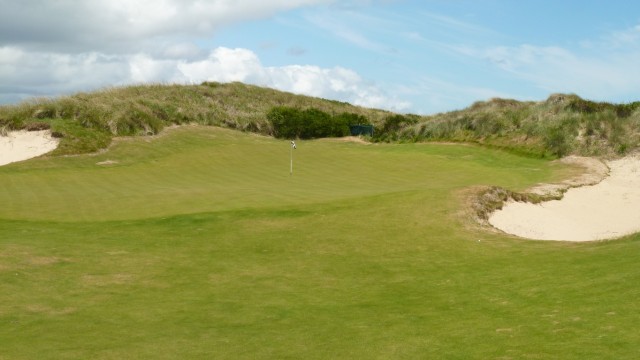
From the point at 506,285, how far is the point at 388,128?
170 feet

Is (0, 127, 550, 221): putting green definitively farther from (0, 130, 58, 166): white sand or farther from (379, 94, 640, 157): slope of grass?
(379, 94, 640, 157): slope of grass

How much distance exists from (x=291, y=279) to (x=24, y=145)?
31548 mm

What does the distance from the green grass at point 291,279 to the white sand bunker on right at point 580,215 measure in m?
1.94

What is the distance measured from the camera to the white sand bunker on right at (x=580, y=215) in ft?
68.1

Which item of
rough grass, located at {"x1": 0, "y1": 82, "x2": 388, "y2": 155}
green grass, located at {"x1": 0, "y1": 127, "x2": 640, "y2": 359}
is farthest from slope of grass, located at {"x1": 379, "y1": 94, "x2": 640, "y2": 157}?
rough grass, located at {"x1": 0, "y1": 82, "x2": 388, "y2": 155}

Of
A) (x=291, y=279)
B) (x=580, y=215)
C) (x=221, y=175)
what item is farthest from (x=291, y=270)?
(x=221, y=175)

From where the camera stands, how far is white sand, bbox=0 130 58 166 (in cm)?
3875

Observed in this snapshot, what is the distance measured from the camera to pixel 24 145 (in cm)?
4019

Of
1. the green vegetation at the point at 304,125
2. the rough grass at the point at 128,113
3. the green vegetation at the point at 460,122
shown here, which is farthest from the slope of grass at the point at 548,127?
the rough grass at the point at 128,113

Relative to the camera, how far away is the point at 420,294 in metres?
12.3

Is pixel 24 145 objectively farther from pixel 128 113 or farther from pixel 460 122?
pixel 460 122

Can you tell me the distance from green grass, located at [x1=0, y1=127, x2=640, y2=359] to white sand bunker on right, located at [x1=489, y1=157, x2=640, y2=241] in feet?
6.38

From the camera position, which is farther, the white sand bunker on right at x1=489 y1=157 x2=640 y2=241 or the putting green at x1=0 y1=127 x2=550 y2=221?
the putting green at x1=0 y1=127 x2=550 y2=221

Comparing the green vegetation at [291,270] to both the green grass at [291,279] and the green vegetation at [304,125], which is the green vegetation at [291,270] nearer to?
the green grass at [291,279]
